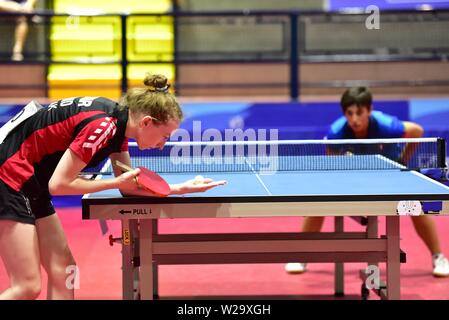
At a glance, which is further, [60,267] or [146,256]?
[146,256]

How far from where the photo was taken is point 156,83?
13.7 feet

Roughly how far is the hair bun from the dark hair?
2297 mm

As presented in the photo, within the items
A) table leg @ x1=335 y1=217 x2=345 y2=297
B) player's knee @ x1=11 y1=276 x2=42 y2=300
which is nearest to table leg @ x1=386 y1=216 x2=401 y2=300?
table leg @ x1=335 y1=217 x2=345 y2=297

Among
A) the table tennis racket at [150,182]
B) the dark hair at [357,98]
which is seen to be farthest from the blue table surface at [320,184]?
the dark hair at [357,98]

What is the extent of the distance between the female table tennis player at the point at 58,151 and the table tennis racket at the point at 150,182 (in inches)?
1.9

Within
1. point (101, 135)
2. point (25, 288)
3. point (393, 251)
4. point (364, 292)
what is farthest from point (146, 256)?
point (364, 292)

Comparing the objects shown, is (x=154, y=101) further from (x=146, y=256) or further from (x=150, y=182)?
(x=146, y=256)

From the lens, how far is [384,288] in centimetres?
525

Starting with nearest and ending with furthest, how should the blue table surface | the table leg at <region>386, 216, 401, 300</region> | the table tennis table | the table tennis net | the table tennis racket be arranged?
1. the table tennis racket
2. the table tennis table
3. the blue table surface
4. the table leg at <region>386, 216, 401, 300</region>
5. the table tennis net

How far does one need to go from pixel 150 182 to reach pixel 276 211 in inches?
25.0

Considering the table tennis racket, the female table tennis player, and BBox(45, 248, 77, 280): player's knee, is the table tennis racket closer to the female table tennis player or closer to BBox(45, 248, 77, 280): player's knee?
the female table tennis player

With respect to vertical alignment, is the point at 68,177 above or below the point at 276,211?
above

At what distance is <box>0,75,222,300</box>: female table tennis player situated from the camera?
3.93 m

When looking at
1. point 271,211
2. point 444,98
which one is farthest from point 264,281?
point 444,98
